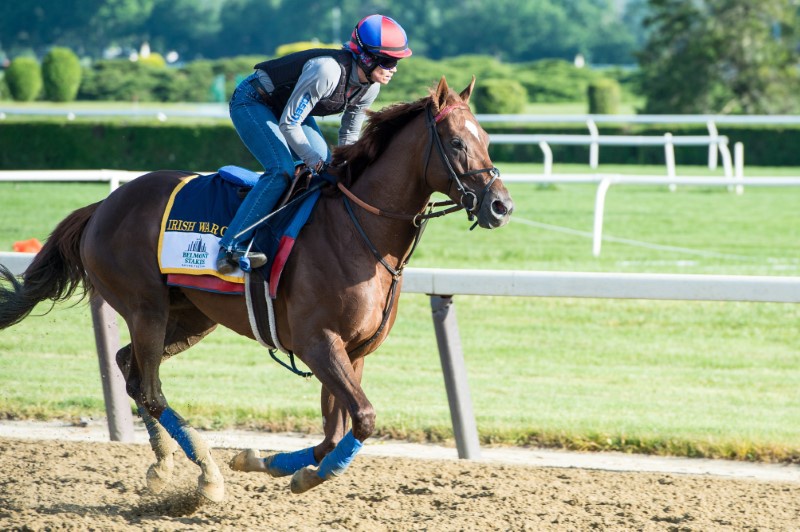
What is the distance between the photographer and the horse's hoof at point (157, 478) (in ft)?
14.2

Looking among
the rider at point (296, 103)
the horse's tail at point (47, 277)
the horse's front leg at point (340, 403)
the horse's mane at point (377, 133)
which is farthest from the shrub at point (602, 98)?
the horse's front leg at point (340, 403)

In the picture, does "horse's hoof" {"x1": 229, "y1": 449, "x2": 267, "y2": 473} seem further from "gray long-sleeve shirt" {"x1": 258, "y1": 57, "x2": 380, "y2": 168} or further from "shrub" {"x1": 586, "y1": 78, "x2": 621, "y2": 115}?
"shrub" {"x1": 586, "y1": 78, "x2": 621, "y2": 115}

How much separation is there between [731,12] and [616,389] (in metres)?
23.0

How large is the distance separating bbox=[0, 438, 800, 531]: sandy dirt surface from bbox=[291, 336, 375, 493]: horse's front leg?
200 mm

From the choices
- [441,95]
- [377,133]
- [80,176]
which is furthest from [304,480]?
[80,176]

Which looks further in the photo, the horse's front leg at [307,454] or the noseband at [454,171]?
the horse's front leg at [307,454]

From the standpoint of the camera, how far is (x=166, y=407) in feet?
14.9

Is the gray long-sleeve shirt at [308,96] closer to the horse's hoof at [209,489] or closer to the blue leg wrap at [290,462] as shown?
the blue leg wrap at [290,462]

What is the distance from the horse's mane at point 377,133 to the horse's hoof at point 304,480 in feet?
3.56

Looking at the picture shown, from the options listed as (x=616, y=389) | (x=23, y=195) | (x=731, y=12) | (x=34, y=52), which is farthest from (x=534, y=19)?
(x=616, y=389)

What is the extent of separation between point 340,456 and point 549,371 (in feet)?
10.2

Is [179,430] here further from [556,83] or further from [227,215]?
[556,83]

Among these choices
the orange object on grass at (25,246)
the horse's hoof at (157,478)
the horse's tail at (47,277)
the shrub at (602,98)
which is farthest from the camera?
the shrub at (602,98)

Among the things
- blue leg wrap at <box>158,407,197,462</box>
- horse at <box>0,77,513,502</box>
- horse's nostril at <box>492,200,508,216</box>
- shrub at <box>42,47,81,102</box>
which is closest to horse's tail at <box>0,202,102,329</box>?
horse at <box>0,77,513,502</box>
